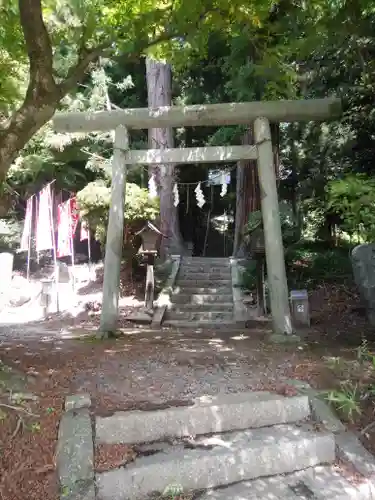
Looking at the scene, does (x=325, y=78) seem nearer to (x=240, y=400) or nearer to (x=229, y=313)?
(x=229, y=313)

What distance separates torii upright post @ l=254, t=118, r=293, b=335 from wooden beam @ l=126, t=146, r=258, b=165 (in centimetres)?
22

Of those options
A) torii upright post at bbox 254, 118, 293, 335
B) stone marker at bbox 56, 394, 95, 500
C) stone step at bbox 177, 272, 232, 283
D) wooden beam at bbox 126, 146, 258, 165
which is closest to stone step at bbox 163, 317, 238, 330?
stone step at bbox 177, 272, 232, 283

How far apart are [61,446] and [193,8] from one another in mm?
4330

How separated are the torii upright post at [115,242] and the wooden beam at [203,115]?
26 centimetres

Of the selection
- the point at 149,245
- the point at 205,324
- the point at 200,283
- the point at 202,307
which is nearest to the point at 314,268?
the point at 200,283

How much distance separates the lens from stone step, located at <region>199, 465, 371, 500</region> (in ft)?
8.95

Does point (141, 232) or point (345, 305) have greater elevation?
point (141, 232)

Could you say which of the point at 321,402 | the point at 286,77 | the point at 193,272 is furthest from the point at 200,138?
the point at 321,402

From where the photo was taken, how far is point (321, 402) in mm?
3551

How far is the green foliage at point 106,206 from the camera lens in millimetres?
10281

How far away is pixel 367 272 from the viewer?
6594mm

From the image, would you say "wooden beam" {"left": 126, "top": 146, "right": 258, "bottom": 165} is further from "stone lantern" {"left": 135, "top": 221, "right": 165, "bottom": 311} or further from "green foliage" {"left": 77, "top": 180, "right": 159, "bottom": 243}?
"green foliage" {"left": 77, "top": 180, "right": 159, "bottom": 243}

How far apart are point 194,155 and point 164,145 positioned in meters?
6.16

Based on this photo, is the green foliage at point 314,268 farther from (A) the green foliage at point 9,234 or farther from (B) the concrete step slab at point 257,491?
(A) the green foliage at point 9,234
